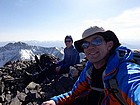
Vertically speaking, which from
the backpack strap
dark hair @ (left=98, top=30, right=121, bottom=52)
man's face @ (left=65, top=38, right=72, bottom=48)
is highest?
dark hair @ (left=98, top=30, right=121, bottom=52)

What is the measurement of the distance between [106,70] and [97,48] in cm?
67

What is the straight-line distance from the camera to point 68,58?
14164mm

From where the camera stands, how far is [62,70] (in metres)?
13.6

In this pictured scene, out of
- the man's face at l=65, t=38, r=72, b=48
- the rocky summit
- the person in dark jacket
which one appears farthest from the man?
the man's face at l=65, t=38, r=72, b=48

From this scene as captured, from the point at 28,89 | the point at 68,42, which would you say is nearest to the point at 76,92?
the point at 28,89

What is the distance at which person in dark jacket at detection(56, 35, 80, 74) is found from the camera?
13.6 metres

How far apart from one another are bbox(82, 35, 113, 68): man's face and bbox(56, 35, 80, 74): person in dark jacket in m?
8.76

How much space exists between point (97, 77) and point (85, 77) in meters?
0.64

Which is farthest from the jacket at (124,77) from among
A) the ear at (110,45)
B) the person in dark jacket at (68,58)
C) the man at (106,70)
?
the person in dark jacket at (68,58)

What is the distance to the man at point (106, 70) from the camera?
379 centimetres

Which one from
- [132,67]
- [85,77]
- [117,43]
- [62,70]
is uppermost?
[117,43]

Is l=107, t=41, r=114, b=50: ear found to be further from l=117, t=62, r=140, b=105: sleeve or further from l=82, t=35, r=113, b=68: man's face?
l=117, t=62, r=140, b=105: sleeve

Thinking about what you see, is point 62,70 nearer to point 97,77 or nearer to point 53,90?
point 53,90

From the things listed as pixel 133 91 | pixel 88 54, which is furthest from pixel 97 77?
pixel 133 91
